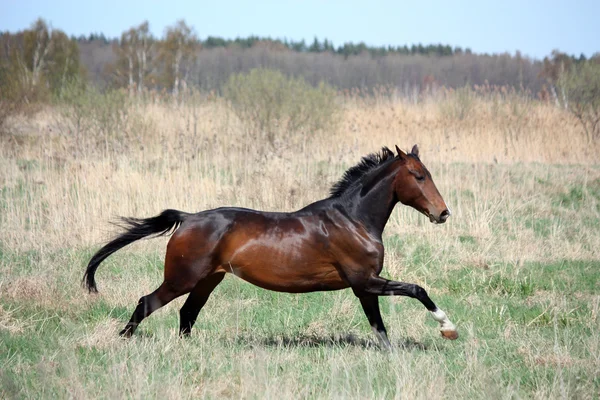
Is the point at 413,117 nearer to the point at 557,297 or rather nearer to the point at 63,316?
the point at 557,297

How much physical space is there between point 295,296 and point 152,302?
2.17 meters

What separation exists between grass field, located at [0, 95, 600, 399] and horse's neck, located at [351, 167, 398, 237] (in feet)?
2.73

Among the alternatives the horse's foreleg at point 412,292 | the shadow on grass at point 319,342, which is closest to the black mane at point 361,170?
the horse's foreleg at point 412,292

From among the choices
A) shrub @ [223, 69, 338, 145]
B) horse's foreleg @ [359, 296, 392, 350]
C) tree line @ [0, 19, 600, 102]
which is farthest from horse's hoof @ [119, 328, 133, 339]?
tree line @ [0, 19, 600, 102]

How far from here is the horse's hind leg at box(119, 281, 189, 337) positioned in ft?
19.4

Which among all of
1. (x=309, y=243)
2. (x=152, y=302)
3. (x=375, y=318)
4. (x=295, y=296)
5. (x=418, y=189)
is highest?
(x=418, y=189)

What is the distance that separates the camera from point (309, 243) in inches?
231

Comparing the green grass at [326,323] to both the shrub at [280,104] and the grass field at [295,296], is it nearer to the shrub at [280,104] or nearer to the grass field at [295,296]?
the grass field at [295,296]

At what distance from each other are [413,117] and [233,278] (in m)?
12.0

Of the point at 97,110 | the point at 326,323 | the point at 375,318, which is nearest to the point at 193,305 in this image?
the point at 326,323

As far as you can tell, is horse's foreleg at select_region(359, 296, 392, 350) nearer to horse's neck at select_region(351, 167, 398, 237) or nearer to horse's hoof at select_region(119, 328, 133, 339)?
horse's neck at select_region(351, 167, 398, 237)

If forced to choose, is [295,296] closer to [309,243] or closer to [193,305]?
[193,305]

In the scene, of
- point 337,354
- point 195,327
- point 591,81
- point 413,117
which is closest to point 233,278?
point 195,327

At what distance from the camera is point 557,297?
746 cm
